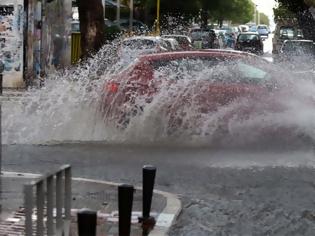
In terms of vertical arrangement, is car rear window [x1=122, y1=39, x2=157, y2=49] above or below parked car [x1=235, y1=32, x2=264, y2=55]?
above

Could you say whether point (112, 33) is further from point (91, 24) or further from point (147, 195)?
point (147, 195)

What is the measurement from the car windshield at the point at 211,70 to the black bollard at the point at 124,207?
5973mm

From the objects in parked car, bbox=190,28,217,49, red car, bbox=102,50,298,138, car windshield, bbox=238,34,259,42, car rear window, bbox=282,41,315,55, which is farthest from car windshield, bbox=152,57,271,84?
car windshield, bbox=238,34,259,42

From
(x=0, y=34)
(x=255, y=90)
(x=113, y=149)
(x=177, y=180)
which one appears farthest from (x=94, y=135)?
(x=0, y=34)

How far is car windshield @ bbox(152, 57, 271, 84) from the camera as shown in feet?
40.4

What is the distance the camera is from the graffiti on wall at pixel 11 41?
2258 centimetres

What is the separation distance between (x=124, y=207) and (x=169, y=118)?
5872 millimetres

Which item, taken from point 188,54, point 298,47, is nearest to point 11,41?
point 188,54

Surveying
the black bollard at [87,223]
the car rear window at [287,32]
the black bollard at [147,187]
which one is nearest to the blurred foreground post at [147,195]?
the black bollard at [147,187]

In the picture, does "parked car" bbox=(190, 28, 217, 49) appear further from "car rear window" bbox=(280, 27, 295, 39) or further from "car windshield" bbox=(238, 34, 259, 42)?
"car rear window" bbox=(280, 27, 295, 39)

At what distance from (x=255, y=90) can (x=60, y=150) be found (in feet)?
10.7

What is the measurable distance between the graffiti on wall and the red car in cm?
1047

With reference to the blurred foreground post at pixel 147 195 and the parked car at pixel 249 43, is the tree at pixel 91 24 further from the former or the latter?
the parked car at pixel 249 43

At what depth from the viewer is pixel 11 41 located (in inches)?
894
